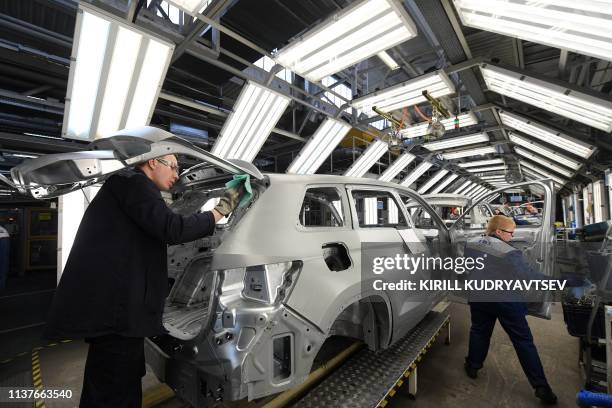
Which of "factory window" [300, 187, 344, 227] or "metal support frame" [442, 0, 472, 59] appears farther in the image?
"metal support frame" [442, 0, 472, 59]

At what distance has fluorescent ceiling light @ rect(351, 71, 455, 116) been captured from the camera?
13.5ft

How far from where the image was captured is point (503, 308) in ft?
8.39

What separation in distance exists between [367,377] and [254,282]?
1.39 metres

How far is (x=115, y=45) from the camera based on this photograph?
9.79ft

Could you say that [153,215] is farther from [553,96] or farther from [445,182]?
[445,182]

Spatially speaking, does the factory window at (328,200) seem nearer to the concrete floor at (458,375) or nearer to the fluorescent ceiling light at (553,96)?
the concrete floor at (458,375)

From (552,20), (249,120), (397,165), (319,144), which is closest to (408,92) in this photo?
(552,20)

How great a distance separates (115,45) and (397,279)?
142 inches

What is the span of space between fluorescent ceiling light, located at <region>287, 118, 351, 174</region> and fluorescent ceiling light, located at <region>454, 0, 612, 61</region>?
3311mm

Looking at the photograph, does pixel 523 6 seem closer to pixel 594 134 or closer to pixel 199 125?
pixel 594 134

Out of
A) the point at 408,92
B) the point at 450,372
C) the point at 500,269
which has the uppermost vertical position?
the point at 408,92

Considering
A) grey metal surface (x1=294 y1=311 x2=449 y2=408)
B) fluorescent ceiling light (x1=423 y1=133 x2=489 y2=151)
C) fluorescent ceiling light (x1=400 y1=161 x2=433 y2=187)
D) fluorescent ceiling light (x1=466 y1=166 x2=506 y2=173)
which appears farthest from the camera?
fluorescent ceiling light (x1=466 y1=166 x2=506 y2=173)

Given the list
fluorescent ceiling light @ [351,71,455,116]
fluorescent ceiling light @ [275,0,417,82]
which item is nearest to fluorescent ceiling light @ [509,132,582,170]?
fluorescent ceiling light @ [351,71,455,116]

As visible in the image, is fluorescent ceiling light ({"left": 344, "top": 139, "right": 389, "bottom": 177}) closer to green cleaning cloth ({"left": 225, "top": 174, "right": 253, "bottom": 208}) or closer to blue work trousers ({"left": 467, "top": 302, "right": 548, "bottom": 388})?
blue work trousers ({"left": 467, "top": 302, "right": 548, "bottom": 388})
